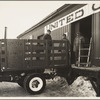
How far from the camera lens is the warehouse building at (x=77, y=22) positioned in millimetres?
8594

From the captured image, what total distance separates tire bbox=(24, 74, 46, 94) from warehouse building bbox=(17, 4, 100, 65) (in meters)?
2.48

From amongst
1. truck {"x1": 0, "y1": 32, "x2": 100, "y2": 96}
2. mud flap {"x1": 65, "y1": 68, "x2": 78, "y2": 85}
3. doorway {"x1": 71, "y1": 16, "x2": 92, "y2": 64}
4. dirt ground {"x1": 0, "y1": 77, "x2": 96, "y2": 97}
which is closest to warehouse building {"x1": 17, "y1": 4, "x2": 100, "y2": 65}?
doorway {"x1": 71, "y1": 16, "x2": 92, "y2": 64}

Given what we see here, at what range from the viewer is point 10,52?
8.06 meters

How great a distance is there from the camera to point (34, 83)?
798 centimetres

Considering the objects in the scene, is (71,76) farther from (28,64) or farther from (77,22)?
(77,22)

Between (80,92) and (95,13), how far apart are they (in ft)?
11.2

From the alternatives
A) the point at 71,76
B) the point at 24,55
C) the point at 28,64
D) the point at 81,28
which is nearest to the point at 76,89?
the point at 71,76

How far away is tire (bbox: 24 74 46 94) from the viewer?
7848 millimetres

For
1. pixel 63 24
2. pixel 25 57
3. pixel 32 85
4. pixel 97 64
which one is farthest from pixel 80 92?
pixel 63 24

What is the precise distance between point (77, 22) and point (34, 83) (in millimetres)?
4363

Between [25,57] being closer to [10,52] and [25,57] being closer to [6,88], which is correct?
[10,52]

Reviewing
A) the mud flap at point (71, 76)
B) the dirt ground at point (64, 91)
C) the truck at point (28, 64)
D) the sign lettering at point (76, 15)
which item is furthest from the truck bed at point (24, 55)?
the sign lettering at point (76, 15)

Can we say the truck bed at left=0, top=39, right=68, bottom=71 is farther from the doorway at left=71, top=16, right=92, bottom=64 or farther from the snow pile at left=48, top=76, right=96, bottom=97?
the doorway at left=71, top=16, right=92, bottom=64

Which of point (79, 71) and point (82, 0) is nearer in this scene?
point (82, 0)
